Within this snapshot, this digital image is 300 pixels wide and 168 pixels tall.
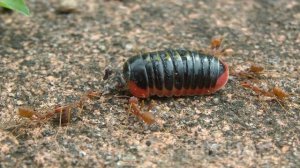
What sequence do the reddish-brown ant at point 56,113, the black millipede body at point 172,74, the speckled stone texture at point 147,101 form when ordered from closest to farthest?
1. the speckled stone texture at point 147,101
2. the reddish-brown ant at point 56,113
3. the black millipede body at point 172,74

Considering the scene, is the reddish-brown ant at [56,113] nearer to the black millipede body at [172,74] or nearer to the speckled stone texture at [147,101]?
the speckled stone texture at [147,101]

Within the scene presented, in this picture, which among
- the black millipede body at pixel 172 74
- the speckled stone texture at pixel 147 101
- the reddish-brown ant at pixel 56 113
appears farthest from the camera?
the black millipede body at pixel 172 74

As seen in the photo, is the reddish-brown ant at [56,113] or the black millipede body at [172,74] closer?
the reddish-brown ant at [56,113]

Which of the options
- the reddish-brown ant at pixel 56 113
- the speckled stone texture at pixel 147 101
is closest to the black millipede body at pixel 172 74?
the speckled stone texture at pixel 147 101

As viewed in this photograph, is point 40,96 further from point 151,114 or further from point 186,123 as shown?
point 186,123

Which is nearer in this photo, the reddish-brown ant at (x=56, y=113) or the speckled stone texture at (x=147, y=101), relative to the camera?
the speckled stone texture at (x=147, y=101)

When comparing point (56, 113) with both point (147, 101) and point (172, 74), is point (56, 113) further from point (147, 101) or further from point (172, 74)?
point (172, 74)

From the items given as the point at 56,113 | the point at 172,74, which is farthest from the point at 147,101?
the point at 56,113

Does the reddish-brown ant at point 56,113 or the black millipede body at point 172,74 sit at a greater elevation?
the black millipede body at point 172,74

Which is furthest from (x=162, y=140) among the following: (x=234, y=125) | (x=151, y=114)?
(x=234, y=125)
